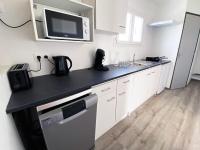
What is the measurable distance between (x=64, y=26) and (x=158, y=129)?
2.06 m

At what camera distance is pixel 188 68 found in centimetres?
369

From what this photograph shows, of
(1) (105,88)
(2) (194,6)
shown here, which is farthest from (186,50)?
(1) (105,88)

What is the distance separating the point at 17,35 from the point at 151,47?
3601 millimetres

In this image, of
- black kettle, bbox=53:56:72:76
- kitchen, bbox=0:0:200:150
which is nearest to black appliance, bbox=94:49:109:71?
kitchen, bbox=0:0:200:150

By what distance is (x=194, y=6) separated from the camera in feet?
10.4

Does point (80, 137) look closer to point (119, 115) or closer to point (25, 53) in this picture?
point (119, 115)

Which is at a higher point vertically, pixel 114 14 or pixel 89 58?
pixel 114 14

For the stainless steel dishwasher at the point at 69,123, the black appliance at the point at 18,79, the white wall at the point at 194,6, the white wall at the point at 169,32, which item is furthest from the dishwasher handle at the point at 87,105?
the white wall at the point at 194,6

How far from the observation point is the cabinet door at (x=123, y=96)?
1710mm

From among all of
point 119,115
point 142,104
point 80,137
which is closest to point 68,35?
point 80,137

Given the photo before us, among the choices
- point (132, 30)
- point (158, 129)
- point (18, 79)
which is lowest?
point (158, 129)

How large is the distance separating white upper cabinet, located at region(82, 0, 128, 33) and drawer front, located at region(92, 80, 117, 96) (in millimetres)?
803

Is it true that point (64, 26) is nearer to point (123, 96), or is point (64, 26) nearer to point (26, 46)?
point (26, 46)

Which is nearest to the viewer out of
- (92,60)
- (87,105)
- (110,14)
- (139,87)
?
(87,105)
